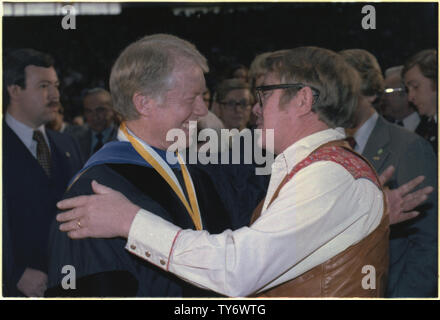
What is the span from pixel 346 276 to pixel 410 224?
4.52ft

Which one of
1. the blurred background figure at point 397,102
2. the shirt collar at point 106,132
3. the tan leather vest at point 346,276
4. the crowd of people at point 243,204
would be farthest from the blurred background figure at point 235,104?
the tan leather vest at point 346,276

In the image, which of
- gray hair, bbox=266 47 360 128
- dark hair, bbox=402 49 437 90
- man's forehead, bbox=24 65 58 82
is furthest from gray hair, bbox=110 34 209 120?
dark hair, bbox=402 49 437 90

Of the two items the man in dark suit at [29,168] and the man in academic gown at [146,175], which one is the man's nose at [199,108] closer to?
the man in academic gown at [146,175]

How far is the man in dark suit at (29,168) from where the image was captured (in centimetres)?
329

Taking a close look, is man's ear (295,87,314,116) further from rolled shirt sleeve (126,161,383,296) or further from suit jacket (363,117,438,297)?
suit jacket (363,117,438,297)

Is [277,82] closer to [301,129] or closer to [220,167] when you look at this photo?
[301,129]

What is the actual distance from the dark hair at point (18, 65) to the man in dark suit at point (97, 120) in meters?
2.56

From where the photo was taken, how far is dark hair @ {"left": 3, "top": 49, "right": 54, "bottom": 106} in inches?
146

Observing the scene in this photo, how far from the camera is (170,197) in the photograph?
7.36 ft

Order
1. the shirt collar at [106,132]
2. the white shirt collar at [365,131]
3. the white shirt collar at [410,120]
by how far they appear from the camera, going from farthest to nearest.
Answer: the shirt collar at [106,132], the white shirt collar at [410,120], the white shirt collar at [365,131]

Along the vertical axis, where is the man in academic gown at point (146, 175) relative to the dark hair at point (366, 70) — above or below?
below

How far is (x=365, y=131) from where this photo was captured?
346 cm

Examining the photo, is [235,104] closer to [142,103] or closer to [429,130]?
[429,130]

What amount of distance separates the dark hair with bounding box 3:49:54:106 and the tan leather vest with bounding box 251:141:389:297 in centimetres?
245
